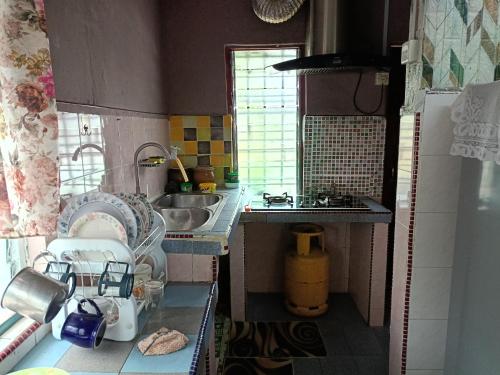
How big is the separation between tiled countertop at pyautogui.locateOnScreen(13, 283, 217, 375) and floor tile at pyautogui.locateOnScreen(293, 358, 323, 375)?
1068mm

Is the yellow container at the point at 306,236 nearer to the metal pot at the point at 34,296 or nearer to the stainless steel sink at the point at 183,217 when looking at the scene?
the stainless steel sink at the point at 183,217

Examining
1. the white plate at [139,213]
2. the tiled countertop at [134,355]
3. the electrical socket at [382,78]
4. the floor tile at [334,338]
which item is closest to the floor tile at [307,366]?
the floor tile at [334,338]

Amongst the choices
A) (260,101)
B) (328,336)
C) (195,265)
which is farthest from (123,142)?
(328,336)

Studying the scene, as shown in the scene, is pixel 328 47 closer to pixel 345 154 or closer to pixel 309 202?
pixel 345 154

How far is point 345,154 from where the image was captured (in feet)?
9.38

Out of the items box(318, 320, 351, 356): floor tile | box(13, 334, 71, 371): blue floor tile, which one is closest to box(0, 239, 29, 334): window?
box(13, 334, 71, 371): blue floor tile

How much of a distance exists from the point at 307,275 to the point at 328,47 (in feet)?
4.85

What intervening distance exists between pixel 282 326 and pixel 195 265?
1.25 metres

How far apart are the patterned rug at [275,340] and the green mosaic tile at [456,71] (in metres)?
1.65

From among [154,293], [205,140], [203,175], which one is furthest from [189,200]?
[154,293]

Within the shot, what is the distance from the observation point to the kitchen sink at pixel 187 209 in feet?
7.43

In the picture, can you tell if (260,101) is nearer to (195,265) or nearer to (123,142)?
(123,142)

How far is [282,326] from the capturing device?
2.57 m

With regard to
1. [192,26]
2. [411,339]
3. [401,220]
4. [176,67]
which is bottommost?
[411,339]
